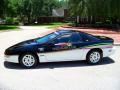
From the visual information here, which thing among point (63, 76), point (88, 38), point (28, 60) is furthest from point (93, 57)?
point (28, 60)

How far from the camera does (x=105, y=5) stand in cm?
3772

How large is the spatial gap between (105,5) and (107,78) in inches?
1229

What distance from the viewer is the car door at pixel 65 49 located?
30.5ft

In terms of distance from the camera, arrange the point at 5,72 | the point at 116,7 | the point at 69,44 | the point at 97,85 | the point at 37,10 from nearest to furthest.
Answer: the point at 97,85
the point at 5,72
the point at 69,44
the point at 116,7
the point at 37,10

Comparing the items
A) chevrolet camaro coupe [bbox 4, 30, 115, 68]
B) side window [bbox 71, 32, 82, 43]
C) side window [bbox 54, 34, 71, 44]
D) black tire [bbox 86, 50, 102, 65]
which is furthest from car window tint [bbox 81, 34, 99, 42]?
side window [bbox 54, 34, 71, 44]

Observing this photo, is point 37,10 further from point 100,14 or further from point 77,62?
point 77,62

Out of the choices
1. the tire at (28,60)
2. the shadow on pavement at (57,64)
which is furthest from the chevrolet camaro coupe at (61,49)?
the shadow on pavement at (57,64)

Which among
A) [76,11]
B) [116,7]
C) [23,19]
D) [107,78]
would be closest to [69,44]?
[107,78]

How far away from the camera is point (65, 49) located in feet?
30.7

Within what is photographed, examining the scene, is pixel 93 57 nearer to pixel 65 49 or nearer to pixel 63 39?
pixel 65 49

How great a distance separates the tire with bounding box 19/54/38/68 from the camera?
9.09 m

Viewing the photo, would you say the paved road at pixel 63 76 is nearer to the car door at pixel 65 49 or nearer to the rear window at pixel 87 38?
the car door at pixel 65 49

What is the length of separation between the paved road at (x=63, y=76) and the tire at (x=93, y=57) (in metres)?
0.21

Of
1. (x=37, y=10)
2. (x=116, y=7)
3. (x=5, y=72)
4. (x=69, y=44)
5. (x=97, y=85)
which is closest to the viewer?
(x=97, y=85)
